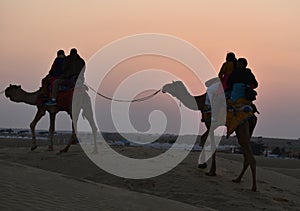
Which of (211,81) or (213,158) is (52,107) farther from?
(213,158)

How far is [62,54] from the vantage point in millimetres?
16828

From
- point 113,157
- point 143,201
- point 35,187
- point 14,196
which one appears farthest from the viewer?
point 113,157

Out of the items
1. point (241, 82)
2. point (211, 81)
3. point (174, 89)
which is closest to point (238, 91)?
point (241, 82)

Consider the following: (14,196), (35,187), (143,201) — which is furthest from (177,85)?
(14,196)

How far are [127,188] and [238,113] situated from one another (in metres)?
3.26

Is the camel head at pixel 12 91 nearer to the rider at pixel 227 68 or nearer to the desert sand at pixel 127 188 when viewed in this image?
the desert sand at pixel 127 188

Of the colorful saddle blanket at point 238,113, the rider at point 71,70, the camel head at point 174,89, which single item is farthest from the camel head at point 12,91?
the colorful saddle blanket at point 238,113

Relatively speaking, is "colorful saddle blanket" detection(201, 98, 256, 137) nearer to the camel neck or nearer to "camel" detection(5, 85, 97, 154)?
"camel" detection(5, 85, 97, 154)

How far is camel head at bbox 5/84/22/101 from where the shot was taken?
59.8ft

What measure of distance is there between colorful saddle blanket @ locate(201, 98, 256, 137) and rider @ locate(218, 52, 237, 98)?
468 millimetres

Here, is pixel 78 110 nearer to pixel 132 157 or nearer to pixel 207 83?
pixel 132 157

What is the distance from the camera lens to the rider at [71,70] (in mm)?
16172

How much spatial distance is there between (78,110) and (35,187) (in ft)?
22.5

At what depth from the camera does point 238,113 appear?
13.4 m
